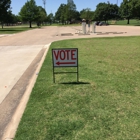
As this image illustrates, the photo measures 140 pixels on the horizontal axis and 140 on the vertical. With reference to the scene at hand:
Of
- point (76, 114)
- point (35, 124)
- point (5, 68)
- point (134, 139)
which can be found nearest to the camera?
point (134, 139)

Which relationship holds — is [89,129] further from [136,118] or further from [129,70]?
[129,70]

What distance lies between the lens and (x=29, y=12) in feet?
197

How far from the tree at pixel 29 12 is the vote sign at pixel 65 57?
5729 centimetres

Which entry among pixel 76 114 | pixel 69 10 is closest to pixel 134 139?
pixel 76 114

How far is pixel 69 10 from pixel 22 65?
320 ft

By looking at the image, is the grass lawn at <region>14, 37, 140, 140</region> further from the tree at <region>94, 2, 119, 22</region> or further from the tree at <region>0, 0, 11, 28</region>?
the tree at <region>94, 2, 119, 22</region>

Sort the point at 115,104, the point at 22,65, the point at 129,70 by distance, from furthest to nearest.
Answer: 1. the point at 22,65
2. the point at 129,70
3. the point at 115,104

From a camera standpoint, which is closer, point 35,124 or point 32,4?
point 35,124

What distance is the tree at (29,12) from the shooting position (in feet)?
196

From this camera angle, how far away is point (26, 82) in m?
6.68

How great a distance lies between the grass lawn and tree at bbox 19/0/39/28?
184 ft

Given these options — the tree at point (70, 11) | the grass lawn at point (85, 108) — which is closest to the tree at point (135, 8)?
the tree at point (70, 11)

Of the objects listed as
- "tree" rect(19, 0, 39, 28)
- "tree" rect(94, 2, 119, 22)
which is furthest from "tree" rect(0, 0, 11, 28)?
"tree" rect(94, 2, 119, 22)

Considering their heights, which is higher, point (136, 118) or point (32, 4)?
point (32, 4)
